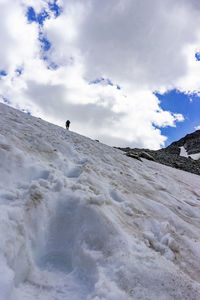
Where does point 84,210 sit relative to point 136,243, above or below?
above

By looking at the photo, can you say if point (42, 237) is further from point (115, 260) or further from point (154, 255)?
point (154, 255)

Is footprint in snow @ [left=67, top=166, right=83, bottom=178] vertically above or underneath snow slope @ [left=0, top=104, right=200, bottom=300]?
above

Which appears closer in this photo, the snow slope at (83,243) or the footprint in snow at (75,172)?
the snow slope at (83,243)

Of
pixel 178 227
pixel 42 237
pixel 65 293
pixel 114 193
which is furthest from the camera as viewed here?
pixel 114 193

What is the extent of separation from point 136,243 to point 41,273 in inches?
51.8

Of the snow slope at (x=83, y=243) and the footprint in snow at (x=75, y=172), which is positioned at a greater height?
the footprint in snow at (x=75, y=172)

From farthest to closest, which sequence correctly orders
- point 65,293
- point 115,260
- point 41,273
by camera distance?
point 115,260 < point 41,273 < point 65,293

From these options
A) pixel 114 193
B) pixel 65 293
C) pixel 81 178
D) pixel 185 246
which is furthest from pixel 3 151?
pixel 185 246

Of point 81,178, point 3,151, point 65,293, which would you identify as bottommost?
point 65,293

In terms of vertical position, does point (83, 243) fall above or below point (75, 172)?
below

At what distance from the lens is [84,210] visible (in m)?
3.06

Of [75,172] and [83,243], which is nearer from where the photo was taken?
[83,243]

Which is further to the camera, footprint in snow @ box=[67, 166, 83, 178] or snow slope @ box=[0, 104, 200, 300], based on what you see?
footprint in snow @ box=[67, 166, 83, 178]

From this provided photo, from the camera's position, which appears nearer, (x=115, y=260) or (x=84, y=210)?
(x=115, y=260)
